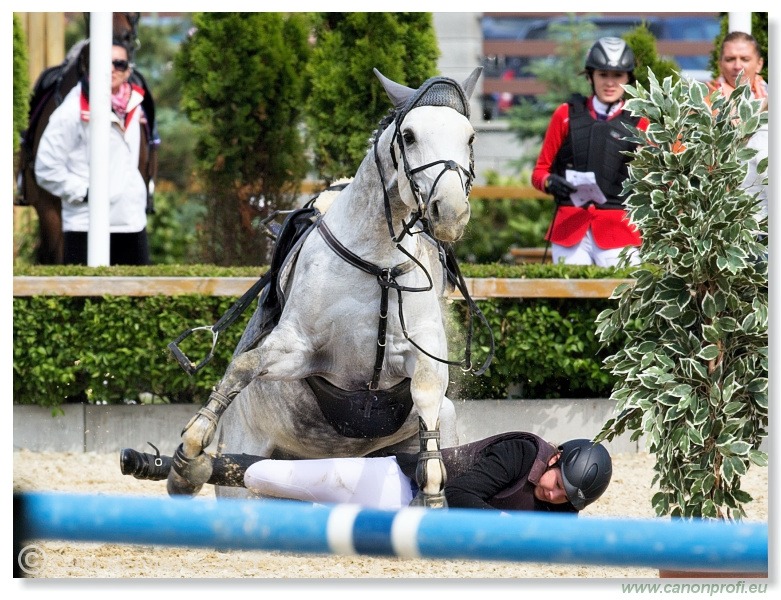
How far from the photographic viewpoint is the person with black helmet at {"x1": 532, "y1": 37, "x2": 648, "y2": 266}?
6.54 metres

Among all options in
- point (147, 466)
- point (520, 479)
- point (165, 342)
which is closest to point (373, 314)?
point (520, 479)

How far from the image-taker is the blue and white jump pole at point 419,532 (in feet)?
4.88

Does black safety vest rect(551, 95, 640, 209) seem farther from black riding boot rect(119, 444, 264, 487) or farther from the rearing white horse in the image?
black riding boot rect(119, 444, 264, 487)

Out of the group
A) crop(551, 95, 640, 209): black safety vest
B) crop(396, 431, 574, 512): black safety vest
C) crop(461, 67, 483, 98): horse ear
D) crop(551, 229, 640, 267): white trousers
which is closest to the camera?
crop(461, 67, 483, 98): horse ear

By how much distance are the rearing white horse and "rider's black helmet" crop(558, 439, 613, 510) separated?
1.75 ft

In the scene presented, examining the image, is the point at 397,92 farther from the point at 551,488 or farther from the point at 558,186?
the point at 558,186

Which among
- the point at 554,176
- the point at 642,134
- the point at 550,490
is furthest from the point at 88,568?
the point at 554,176

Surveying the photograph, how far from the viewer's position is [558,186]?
6516 mm

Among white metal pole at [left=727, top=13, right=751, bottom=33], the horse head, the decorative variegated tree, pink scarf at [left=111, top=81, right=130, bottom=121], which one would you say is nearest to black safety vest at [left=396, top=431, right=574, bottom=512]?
the decorative variegated tree

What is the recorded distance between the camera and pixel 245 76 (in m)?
7.68

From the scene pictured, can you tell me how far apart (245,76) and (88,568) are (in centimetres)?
408

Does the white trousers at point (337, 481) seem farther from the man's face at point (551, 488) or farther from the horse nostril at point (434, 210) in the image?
the horse nostril at point (434, 210)

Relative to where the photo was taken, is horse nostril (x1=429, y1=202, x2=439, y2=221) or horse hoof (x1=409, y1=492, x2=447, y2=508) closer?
horse nostril (x1=429, y1=202, x2=439, y2=221)

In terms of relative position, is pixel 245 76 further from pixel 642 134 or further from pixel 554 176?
pixel 642 134
